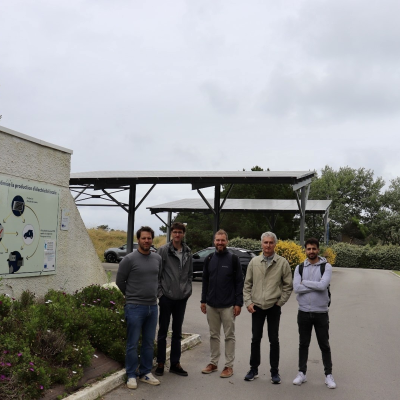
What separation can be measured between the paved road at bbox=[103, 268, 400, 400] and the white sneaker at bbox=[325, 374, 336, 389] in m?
0.06

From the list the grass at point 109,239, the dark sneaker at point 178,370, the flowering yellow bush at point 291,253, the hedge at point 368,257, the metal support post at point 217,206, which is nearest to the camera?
the dark sneaker at point 178,370

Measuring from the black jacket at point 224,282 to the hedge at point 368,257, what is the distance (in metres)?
35.5

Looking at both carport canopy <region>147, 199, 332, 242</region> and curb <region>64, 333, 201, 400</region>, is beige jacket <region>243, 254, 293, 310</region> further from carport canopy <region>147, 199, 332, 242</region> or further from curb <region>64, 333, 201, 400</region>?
carport canopy <region>147, 199, 332, 242</region>

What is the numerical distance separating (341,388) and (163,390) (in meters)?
2.13

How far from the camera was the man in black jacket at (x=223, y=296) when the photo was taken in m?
6.45

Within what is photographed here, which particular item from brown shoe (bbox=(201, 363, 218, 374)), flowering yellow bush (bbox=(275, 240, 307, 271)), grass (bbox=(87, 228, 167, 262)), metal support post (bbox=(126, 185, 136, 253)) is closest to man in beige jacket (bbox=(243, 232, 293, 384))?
brown shoe (bbox=(201, 363, 218, 374))

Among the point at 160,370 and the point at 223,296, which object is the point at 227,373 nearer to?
the point at 160,370

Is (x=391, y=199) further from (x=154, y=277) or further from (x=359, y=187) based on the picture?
(x=154, y=277)

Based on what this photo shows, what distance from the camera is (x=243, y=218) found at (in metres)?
46.3

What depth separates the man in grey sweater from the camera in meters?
5.86

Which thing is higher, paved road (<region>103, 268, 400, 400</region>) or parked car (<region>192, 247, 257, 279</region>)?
parked car (<region>192, 247, 257, 279</region>)

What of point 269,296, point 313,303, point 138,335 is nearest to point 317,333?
point 313,303

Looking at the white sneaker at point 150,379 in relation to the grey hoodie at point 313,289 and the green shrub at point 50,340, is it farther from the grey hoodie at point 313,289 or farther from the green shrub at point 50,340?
the grey hoodie at point 313,289

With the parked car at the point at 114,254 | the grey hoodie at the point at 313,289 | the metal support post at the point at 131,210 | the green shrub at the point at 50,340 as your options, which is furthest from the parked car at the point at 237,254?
the parked car at the point at 114,254
